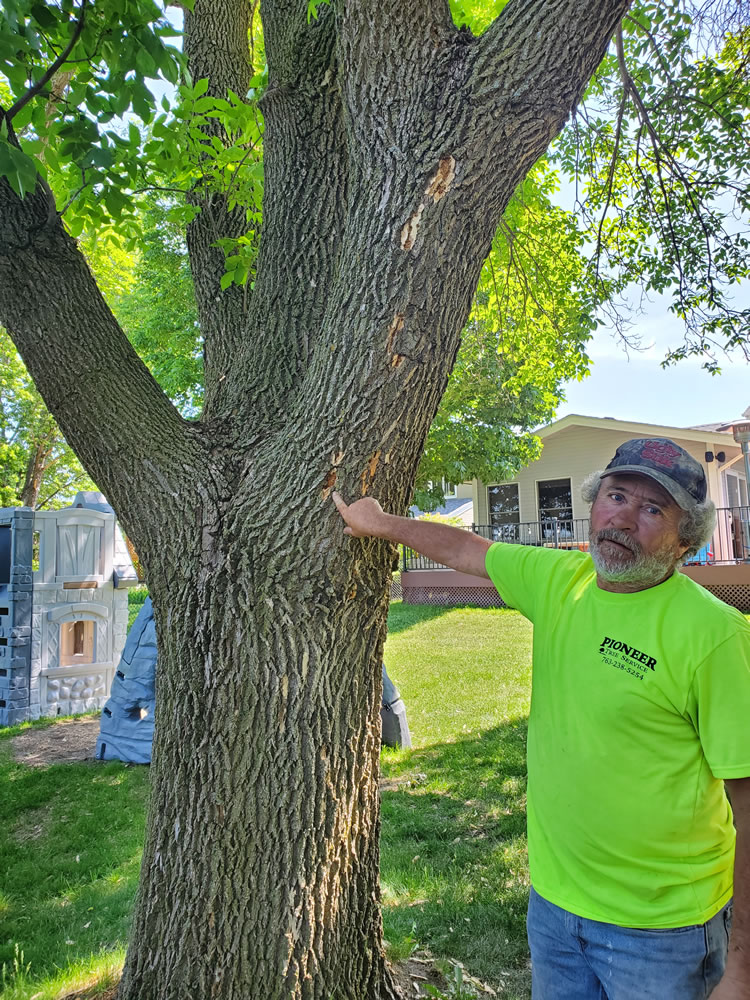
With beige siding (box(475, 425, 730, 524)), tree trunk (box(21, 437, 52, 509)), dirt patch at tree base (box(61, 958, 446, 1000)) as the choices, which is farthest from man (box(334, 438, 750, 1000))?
tree trunk (box(21, 437, 52, 509))

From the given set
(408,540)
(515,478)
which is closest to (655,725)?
(408,540)

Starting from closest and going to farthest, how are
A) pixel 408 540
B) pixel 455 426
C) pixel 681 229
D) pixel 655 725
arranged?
1. pixel 655 725
2. pixel 408 540
3. pixel 681 229
4. pixel 455 426

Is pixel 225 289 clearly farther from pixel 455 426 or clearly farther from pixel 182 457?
pixel 455 426

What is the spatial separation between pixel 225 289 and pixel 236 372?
0.96m

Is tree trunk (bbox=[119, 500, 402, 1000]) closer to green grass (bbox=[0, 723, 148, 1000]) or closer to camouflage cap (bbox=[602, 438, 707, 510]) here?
camouflage cap (bbox=[602, 438, 707, 510])

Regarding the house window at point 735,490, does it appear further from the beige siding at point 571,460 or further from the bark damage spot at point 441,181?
the bark damage spot at point 441,181

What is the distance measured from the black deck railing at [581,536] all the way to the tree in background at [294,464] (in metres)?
9.50

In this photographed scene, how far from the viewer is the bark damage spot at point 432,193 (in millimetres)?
2215

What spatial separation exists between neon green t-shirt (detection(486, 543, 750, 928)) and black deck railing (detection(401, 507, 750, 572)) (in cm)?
991

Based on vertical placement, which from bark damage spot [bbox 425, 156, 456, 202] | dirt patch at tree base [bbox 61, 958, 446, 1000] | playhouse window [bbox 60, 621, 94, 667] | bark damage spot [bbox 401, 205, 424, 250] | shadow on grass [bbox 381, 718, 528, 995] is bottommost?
shadow on grass [bbox 381, 718, 528, 995]

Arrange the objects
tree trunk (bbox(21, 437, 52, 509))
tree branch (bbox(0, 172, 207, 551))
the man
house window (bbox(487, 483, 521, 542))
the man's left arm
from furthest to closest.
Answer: tree trunk (bbox(21, 437, 52, 509)) → house window (bbox(487, 483, 521, 542)) → tree branch (bbox(0, 172, 207, 551)) → the man → the man's left arm

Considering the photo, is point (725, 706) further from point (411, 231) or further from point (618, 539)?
point (411, 231)

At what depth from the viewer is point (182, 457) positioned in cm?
246

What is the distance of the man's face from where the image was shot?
6.15 feet
